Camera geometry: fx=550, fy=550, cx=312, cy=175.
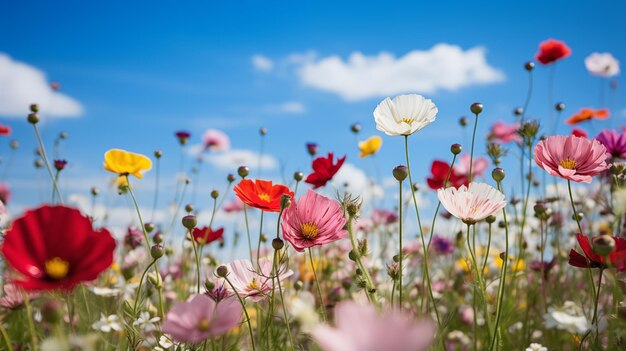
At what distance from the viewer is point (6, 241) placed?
63 centimetres

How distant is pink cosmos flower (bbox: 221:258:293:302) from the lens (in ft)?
3.14

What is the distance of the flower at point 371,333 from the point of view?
0.37m

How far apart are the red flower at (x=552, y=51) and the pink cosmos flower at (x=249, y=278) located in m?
1.73

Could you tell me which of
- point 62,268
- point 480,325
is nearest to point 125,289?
point 62,268

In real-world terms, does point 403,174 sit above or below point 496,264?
above

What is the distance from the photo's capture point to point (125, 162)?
1.39 metres

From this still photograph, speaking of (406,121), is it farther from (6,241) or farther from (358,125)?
(358,125)

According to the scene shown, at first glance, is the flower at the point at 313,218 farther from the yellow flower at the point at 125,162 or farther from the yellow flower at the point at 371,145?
the yellow flower at the point at 371,145

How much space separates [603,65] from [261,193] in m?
2.45

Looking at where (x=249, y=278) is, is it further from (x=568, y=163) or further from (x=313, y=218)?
(x=568, y=163)

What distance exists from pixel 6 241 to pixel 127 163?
779 millimetres

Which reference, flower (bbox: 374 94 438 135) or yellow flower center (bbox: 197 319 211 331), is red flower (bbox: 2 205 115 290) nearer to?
yellow flower center (bbox: 197 319 211 331)

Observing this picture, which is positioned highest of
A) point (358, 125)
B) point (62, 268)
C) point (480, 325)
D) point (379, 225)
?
point (358, 125)

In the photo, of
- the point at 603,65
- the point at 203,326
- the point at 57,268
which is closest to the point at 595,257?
the point at 203,326
